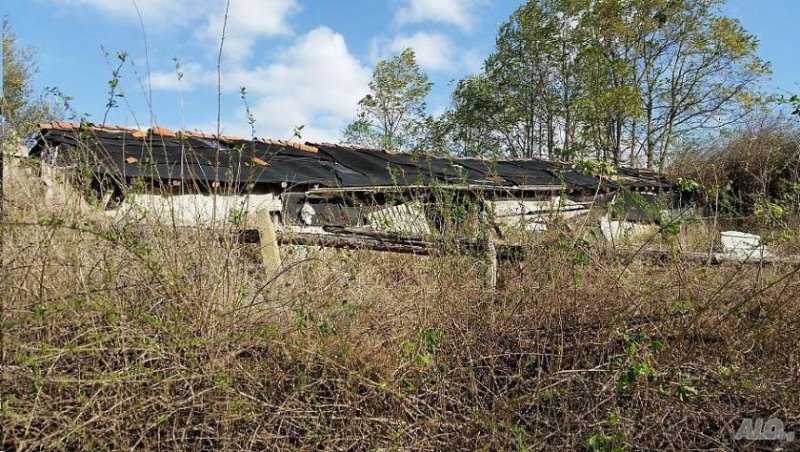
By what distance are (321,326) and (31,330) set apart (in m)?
1.48

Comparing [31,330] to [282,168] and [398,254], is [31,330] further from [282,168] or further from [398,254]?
[282,168]

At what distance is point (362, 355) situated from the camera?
9.79ft

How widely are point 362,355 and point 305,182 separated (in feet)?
17.6

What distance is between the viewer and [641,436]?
269 centimetres

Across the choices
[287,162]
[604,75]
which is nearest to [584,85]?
[604,75]

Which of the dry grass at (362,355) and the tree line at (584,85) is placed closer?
the dry grass at (362,355)

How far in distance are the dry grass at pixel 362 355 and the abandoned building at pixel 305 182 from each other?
0.55 metres

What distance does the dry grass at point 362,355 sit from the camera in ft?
8.87

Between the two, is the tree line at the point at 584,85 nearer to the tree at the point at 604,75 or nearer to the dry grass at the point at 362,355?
the tree at the point at 604,75

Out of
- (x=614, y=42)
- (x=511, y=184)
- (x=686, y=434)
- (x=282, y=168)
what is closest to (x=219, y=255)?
(x=686, y=434)

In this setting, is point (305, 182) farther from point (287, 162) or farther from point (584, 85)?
point (584, 85)

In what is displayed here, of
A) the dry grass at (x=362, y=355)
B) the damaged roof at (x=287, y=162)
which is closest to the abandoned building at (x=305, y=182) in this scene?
the damaged roof at (x=287, y=162)

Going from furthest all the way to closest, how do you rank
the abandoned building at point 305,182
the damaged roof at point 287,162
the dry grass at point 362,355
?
the damaged roof at point 287,162
the abandoned building at point 305,182
the dry grass at point 362,355

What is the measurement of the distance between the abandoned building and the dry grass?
1.81 feet
